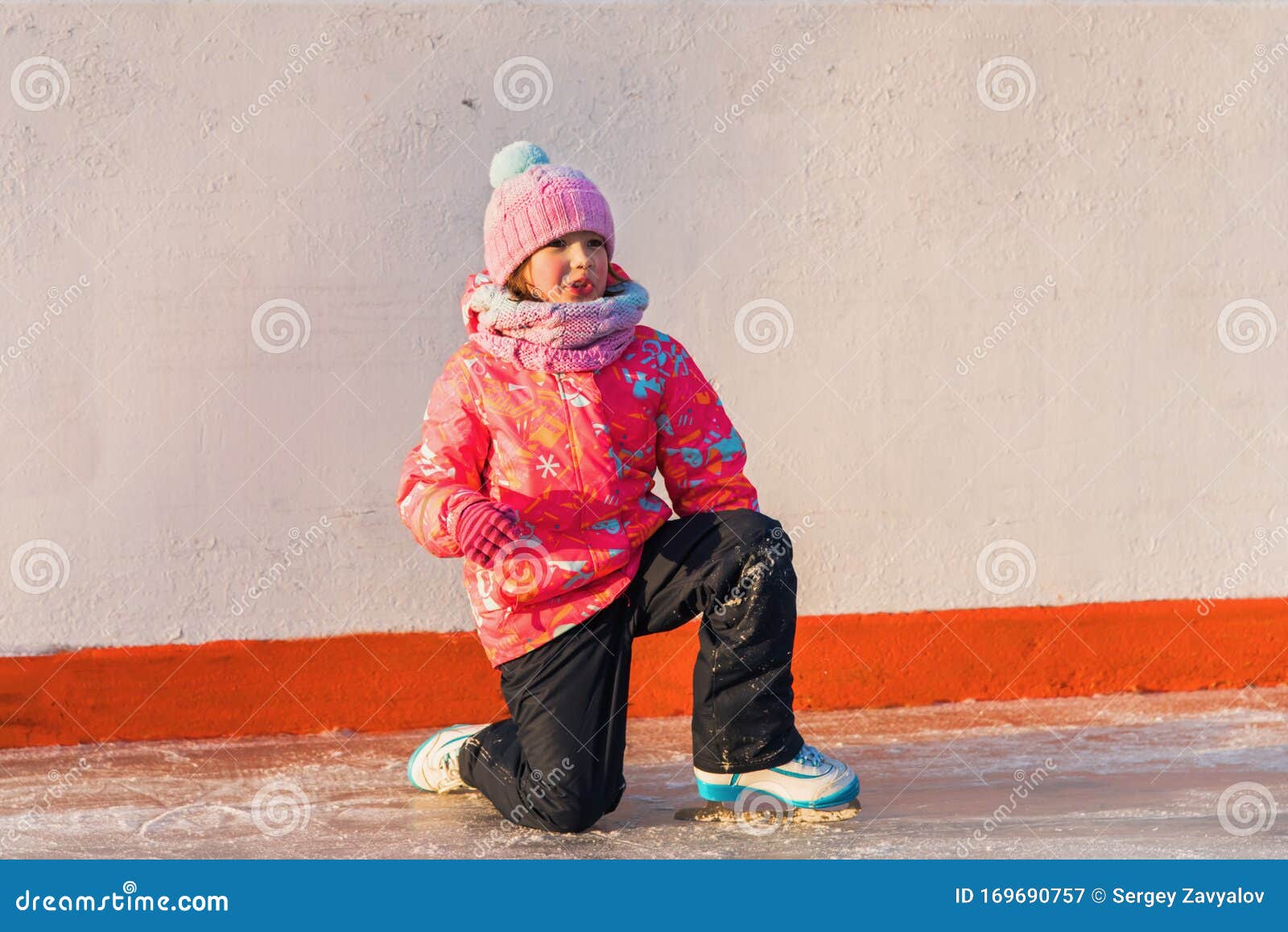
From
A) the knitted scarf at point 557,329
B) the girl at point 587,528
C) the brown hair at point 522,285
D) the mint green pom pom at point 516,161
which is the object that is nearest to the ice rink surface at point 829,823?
the girl at point 587,528

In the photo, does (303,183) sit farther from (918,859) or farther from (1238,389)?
(1238,389)

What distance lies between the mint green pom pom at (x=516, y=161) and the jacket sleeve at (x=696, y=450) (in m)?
0.46

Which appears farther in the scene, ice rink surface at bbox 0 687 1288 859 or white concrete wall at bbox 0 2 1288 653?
white concrete wall at bbox 0 2 1288 653

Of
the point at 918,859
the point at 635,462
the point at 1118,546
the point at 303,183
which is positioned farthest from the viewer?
the point at 1118,546

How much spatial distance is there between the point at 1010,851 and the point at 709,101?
1.88m

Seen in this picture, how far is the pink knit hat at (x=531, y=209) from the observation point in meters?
2.66

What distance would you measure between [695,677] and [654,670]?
0.83 metres

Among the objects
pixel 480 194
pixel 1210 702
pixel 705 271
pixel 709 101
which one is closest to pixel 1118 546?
pixel 1210 702

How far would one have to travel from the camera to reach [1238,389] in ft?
11.9

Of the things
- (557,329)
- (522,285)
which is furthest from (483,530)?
(522,285)

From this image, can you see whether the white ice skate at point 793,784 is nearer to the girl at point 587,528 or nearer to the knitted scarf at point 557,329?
the girl at point 587,528

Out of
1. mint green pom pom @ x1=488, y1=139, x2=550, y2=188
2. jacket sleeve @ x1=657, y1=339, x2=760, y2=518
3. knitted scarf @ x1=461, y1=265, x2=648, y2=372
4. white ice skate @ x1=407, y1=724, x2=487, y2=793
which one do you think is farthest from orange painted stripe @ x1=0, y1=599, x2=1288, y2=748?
mint green pom pom @ x1=488, y1=139, x2=550, y2=188

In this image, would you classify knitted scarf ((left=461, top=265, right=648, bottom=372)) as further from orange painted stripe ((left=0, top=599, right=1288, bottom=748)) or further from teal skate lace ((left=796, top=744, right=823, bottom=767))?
orange painted stripe ((left=0, top=599, right=1288, bottom=748))

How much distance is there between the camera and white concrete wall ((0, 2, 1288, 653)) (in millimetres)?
3316
